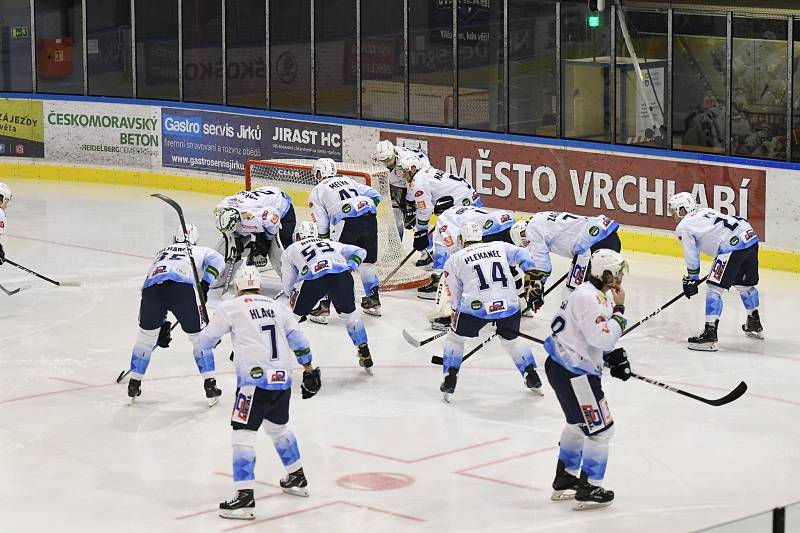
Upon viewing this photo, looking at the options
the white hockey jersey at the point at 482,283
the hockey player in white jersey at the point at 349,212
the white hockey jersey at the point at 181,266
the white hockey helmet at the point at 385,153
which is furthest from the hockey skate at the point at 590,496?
the white hockey helmet at the point at 385,153

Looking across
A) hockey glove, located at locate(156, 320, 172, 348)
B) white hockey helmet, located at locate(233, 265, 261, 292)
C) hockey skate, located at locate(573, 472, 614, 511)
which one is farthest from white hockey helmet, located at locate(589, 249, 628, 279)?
hockey glove, located at locate(156, 320, 172, 348)

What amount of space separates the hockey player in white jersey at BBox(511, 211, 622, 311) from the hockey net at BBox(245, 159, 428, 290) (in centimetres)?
253

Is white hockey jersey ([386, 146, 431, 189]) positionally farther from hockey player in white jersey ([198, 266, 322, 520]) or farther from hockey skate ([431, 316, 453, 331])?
hockey player in white jersey ([198, 266, 322, 520])

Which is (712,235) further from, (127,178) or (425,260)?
(127,178)

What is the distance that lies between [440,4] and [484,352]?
6.93m

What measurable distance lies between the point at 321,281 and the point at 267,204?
2.53 metres

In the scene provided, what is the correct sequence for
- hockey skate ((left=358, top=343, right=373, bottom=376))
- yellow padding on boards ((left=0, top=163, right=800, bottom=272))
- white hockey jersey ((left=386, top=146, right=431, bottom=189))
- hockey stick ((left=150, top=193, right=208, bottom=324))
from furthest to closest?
yellow padding on boards ((left=0, top=163, right=800, bottom=272)), white hockey jersey ((left=386, top=146, right=431, bottom=189)), hockey skate ((left=358, top=343, right=373, bottom=376)), hockey stick ((left=150, top=193, right=208, bottom=324))

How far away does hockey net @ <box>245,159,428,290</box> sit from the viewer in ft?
46.3

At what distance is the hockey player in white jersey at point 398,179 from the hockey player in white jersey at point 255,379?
5.57 metres

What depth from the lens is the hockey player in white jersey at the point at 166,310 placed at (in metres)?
9.80

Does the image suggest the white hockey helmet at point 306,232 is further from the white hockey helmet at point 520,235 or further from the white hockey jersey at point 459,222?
the white hockey helmet at point 520,235

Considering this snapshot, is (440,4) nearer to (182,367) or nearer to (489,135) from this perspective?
(489,135)

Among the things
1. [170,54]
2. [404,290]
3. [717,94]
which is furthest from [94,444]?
[170,54]

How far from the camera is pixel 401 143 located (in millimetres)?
17469
